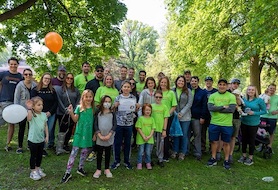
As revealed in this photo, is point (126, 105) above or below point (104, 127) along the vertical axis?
above

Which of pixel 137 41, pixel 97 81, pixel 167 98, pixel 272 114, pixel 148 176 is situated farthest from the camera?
pixel 137 41

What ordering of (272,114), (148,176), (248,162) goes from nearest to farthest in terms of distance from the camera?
1. (148,176)
2. (248,162)
3. (272,114)

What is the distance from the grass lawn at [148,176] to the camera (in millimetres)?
4027

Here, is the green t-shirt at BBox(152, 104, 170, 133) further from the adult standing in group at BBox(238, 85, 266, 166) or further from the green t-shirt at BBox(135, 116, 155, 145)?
the adult standing in group at BBox(238, 85, 266, 166)

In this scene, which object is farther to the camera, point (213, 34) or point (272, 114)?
point (213, 34)

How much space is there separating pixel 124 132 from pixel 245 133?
2.79 metres

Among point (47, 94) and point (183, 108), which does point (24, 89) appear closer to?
point (47, 94)

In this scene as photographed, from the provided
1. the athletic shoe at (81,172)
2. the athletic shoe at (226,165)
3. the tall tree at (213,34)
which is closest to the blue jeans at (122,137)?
the athletic shoe at (81,172)

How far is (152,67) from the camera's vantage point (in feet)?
114

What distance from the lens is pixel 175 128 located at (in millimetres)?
5348

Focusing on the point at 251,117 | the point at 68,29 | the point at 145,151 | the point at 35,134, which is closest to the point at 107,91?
the point at 145,151

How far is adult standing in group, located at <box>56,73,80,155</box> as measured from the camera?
17.5 ft

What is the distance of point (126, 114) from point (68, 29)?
7.53 m

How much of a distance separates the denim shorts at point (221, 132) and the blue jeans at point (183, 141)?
54cm
